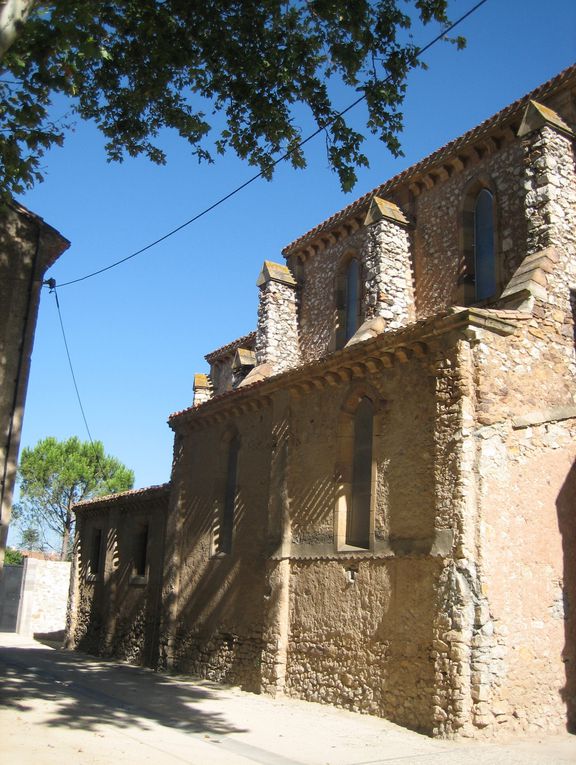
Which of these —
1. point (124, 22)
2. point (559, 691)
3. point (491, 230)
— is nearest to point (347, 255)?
point (491, 230)

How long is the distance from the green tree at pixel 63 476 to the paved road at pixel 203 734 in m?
30.7

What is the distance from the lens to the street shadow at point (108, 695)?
32.8ft

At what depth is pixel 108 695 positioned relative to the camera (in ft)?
40.7

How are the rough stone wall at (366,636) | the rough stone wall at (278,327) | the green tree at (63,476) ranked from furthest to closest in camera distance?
the green tree at (63,476)
the rough stone wall at (278,327)
the rough stone wall at (366,636)

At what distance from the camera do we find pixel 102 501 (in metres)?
22.8

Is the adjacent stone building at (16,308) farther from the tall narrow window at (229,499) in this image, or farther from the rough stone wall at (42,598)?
the rough stone wall at (42,598)

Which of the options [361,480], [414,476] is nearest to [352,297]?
[361,480]

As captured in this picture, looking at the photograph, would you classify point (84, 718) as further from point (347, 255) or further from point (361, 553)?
point (347, 255)

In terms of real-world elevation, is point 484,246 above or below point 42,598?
above

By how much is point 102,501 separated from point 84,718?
43.6ft

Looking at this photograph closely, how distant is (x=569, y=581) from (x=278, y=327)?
34.0 ft

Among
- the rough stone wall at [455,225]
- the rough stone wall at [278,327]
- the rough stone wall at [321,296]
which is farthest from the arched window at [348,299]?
the rough stone wall at [455,225]

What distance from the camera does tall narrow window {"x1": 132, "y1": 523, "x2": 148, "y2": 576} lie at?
19.9m

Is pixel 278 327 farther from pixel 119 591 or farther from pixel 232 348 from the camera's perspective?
pixel 119 591
